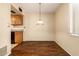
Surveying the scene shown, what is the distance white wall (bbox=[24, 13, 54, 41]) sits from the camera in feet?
27.5

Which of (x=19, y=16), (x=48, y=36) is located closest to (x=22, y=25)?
(x=19, y=16)

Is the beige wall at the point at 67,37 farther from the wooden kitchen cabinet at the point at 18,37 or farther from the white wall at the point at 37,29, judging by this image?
the wooden kitchen cabinet at the point at 18,37

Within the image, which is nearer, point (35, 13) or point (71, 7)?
point (71, 7)

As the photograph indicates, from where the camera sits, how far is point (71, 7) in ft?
12.6

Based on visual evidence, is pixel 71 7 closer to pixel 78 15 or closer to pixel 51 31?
pixel 78 15

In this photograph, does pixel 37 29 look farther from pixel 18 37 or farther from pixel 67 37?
pixel 67 37

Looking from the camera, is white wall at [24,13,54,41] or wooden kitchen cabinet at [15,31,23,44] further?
white wall at [24,13,54,41]

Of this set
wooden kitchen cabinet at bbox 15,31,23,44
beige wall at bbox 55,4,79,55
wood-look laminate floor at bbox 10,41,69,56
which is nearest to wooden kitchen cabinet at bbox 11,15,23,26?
wooden kitchen cabinet at bbox 15,31,23,44

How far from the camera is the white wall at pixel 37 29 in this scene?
330 inches

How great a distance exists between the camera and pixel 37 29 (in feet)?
27.7

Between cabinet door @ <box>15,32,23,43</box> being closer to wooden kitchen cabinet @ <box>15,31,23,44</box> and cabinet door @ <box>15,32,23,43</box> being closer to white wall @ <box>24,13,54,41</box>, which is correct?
wooden kitchen cabinet @ <box>15,31,23,44</box>

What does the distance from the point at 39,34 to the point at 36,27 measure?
54 centimetres

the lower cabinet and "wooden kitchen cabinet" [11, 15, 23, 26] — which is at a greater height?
"wooden kitchen cabinet" [11, 15, 23, 26]

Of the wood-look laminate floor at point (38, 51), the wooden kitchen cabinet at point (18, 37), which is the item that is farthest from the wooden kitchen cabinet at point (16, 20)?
the wood-look laminate floor at point (38, 51)
